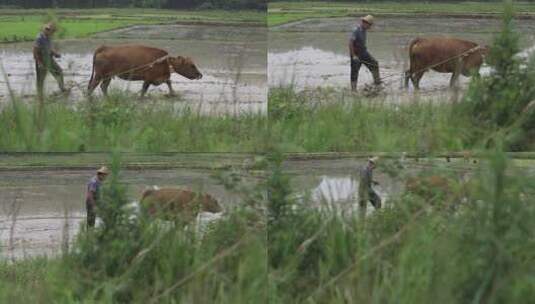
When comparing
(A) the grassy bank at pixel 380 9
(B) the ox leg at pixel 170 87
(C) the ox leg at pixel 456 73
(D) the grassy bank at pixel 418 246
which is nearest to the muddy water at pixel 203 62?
(B) the ox leg at pixel 170 87

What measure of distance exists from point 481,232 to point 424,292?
1.09 feet

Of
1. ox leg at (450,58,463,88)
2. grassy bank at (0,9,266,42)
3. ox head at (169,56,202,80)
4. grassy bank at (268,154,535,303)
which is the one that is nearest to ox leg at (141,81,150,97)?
ox head at (169,56,202,80)

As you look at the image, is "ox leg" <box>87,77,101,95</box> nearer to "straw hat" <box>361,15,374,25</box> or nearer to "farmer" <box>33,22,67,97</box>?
"farmer" <box>33,22,67,97</box>

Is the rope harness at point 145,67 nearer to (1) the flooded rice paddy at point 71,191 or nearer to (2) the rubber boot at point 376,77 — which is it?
(1) the flooded rice paddy at point 71,191

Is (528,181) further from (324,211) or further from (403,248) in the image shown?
(324,211)

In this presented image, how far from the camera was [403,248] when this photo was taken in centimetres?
348

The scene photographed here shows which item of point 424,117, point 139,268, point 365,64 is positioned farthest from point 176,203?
point 424,117

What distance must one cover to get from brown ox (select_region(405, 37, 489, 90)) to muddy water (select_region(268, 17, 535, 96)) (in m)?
0.03

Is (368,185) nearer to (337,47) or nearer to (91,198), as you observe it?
(337,47)

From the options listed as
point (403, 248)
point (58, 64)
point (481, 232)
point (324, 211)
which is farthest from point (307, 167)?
point (58, 64)

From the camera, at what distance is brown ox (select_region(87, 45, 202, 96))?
3740 millimetres

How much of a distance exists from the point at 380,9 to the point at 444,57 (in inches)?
14.6

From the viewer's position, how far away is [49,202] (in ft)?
12.3

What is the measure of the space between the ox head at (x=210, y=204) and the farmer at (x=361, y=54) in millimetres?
778
